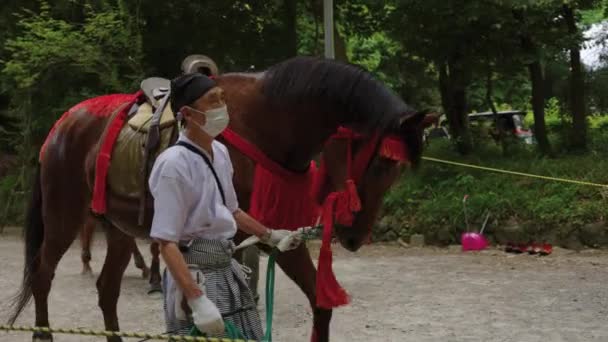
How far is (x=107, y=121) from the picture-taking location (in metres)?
5.14

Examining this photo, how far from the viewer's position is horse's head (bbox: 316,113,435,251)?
3.69m

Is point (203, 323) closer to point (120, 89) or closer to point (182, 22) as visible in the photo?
point (120, 89)

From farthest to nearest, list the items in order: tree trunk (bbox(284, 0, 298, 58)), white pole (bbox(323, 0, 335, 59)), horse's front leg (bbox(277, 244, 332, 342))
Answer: tree trunk (bbox(284, 0, 298, 58)) → white pole (bbox(323, 0, 335, 59)) → horse's front leg (bbox(277, 244, 332, 342))

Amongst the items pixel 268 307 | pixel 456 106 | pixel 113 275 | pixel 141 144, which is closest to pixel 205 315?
pixel 268 307

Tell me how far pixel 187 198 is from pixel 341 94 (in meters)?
1.54

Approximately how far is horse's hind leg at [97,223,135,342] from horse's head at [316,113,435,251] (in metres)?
1.99

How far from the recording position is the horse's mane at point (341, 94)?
375 centimetres

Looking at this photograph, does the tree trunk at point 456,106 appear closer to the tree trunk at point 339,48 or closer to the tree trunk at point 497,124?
the tree trunk at point 497,124

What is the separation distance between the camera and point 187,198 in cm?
264

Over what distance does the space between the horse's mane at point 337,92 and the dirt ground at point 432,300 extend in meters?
2.19

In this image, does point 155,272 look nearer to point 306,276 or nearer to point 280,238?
point 306,276

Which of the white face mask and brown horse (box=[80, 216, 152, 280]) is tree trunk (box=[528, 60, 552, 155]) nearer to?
brown horse (box=[80, 216, 152, 280])

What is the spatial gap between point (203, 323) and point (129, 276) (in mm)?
6480

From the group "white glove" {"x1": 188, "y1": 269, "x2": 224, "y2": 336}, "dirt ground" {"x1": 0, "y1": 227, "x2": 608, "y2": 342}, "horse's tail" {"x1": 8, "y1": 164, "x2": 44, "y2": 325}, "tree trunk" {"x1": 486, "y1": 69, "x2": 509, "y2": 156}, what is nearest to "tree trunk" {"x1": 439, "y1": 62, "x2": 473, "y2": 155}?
"tree trunk" {"x1": 486, "y1": 69, "x2": 509, "y2": 156}
